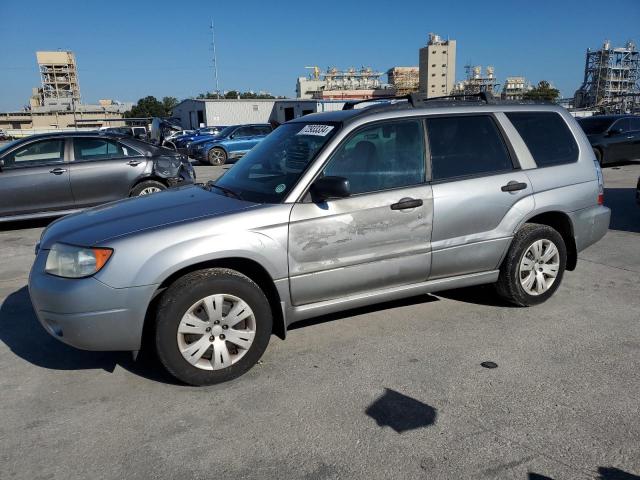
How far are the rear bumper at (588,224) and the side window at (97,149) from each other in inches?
283

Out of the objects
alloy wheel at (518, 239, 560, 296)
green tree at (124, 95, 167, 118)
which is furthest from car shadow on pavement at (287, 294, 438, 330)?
green tree at (124, 95, 167, 118)

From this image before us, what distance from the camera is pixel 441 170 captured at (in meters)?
3.92

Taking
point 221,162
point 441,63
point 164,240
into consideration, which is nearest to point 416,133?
point 164,240

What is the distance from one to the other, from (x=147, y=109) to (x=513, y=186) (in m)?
117

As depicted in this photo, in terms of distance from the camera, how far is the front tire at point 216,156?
20.1 meters

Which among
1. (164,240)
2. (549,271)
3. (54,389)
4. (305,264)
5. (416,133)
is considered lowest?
(54,389)

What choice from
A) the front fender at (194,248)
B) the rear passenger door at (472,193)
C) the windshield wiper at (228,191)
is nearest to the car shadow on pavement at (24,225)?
the windshield wiper at (228,191)

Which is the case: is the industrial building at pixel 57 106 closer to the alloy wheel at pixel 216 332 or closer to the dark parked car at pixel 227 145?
the dark parked car at pixel 227 145

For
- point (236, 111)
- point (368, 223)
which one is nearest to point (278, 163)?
point (368, 223)

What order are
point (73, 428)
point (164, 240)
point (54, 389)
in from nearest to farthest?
point (73, 428), point (164, 240), point (54, 389)

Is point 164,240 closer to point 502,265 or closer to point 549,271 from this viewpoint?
point 502,265

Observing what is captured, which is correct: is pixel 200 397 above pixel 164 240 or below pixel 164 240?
below

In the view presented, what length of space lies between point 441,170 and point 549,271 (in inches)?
57.5

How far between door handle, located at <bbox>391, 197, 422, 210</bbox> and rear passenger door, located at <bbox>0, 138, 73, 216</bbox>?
6550 millimetres
